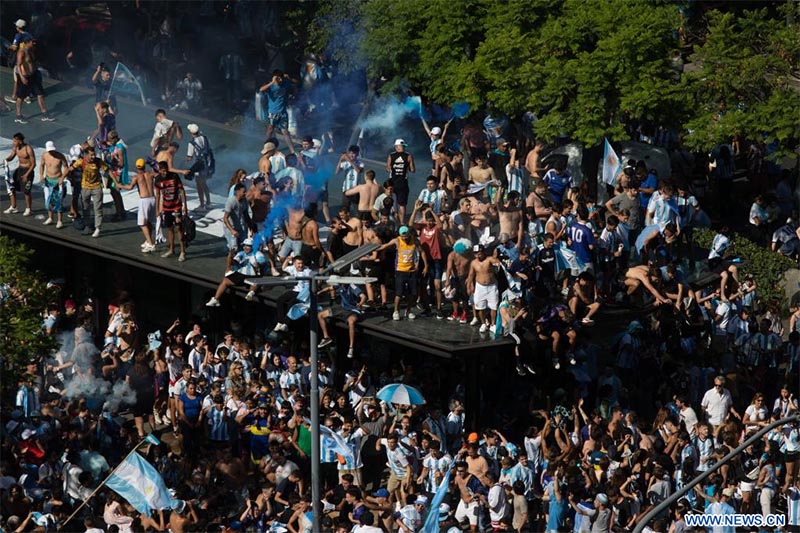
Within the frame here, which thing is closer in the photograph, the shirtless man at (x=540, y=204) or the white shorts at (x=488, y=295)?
the white shorts at (x=488, y=295)

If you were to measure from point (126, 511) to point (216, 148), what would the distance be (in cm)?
1295

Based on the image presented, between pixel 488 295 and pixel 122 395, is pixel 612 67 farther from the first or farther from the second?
pixel 122 395

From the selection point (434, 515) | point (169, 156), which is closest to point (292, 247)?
point (169, 156)

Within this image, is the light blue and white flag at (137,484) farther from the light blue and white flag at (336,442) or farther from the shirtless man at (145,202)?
the shirtless man at (145,202)

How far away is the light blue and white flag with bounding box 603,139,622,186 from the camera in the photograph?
35.7m

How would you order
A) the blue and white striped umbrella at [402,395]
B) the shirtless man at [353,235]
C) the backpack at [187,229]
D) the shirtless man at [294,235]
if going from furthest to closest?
the backpack at [187,229]
the shirtless man at [294,235]
the shirtless man at [353,235]
the blue and white striped umbrella at [402,395]

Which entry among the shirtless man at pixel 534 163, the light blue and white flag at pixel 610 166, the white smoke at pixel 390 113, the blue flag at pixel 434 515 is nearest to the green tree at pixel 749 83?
the light blue and white flag at pixel 610 166

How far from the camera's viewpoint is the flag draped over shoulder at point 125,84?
42625 millimetres

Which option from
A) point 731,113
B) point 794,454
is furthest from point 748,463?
point 731,113

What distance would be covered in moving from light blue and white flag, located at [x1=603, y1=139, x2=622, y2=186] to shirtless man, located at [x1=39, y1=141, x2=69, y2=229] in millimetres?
10039

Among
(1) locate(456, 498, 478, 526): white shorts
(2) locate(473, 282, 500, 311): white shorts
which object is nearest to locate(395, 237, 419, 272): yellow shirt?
(2) locate(473, 282, 500, 311): white shorts

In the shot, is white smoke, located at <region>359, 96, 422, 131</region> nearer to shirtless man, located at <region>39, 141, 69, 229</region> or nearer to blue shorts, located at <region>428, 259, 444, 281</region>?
shirtless man, located at <region>39, 141, 69, 229</region>

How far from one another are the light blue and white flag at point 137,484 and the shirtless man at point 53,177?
883 cm

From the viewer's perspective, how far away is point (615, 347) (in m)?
32.6
